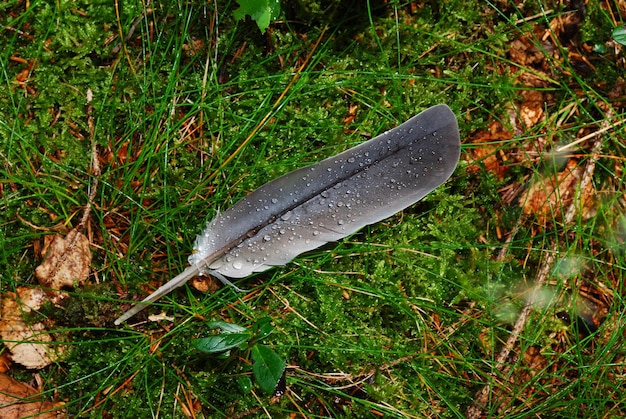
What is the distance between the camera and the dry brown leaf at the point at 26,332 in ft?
6.76

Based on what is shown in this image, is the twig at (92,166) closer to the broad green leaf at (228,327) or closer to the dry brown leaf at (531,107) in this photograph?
the broad green leaf at (228,327)

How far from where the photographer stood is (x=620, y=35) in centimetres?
225

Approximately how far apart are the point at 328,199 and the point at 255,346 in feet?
1.91

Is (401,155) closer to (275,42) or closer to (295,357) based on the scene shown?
(275,42)

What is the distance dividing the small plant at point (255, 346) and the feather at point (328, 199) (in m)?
0.19

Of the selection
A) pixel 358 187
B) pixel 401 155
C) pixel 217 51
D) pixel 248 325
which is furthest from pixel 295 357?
pixel 217 51

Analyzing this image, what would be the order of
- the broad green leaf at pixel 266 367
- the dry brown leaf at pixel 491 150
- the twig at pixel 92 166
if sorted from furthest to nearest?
the dry brown leaf at pixel 491 150 < the twig at pixel 92 166 < the broad green leaf at pixel 266 367

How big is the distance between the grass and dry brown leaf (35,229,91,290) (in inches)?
1.7

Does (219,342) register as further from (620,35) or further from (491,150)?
(620,35)

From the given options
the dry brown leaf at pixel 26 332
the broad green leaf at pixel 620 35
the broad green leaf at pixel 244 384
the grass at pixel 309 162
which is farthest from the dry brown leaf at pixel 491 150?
the dry brown leaf at pixel 26 332

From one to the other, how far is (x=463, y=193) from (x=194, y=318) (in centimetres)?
118

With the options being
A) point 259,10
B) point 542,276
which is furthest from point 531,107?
point 259,10

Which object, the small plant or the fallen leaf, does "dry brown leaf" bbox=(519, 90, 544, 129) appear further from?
the small plant

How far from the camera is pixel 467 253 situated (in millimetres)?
2307
